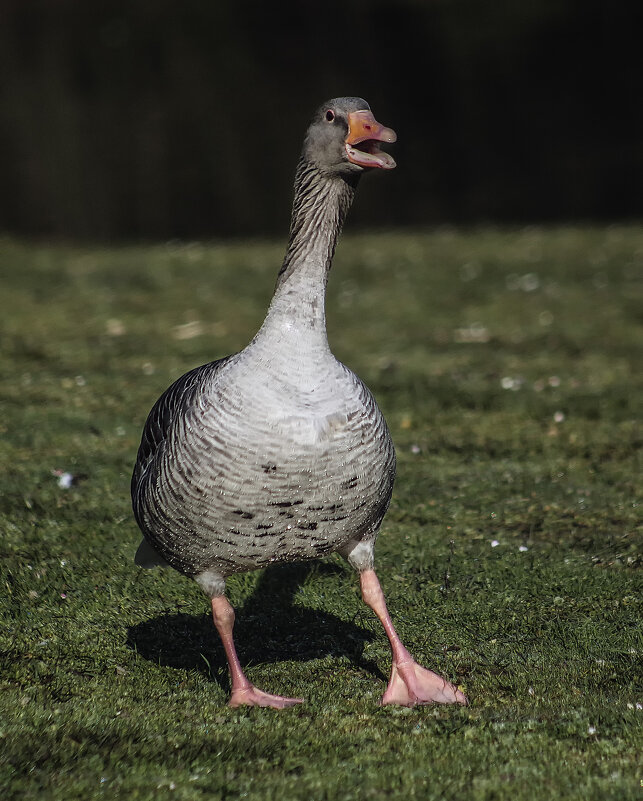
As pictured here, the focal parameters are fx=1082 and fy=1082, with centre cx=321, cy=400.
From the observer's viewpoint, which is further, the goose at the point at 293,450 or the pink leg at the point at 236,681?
the pink leg at the point at 236,681

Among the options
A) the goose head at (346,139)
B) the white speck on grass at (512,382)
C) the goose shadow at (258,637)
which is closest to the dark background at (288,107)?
the white speck on grass at (512,382)

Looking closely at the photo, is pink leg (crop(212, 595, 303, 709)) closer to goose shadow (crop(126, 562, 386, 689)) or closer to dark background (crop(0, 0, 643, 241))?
goose shadow (crop(126, 562, 386, 689))

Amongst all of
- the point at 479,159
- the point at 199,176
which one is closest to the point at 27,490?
the point at 199,176

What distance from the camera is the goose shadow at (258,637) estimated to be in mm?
6391

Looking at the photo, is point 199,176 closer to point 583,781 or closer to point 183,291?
point 183,291

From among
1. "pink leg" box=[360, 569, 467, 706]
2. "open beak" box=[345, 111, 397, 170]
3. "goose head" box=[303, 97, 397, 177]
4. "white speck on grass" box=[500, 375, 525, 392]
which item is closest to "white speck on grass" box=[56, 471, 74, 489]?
"pink leg" box=[360, 569, 467, 706]

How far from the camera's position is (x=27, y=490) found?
870cm

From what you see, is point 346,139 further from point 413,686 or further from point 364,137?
point 413,686

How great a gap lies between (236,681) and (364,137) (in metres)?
2.88

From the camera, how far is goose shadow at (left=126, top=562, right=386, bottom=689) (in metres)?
6.39

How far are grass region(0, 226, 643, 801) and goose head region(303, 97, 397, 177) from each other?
9.19ft

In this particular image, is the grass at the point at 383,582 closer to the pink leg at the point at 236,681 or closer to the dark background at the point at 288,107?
the pink leg at the point at 236,681

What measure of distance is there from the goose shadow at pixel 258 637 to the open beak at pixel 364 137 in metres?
2.85

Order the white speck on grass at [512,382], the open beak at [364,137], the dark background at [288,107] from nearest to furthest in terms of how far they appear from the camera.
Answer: the open beak at [364,137], the white speck on grass at [512,382], the dark background at [288,107]
